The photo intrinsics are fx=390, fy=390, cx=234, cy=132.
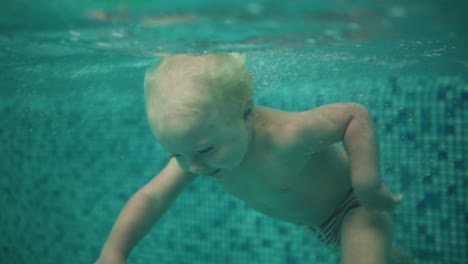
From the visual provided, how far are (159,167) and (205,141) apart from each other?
173 inches

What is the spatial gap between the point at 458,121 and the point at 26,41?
5.91 metres

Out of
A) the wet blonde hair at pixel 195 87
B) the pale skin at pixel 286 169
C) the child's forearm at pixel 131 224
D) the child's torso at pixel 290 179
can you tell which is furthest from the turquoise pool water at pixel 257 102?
the child's forearm at pixel 131 224

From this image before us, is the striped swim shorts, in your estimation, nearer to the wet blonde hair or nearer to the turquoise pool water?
the wet blonde hair

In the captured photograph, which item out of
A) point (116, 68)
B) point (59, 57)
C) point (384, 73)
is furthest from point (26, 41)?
point (384, 73)

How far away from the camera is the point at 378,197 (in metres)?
3.14

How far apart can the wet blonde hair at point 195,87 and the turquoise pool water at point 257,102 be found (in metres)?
0.65

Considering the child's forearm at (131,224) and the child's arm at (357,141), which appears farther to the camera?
the child's forearm at (131,224)

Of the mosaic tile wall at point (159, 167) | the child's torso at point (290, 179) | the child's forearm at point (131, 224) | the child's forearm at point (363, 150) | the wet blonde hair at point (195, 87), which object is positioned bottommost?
the mosaic tile wall at point (159, 167)

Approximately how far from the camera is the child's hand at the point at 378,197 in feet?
10.2

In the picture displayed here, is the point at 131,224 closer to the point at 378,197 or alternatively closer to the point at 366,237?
the point at 366,237

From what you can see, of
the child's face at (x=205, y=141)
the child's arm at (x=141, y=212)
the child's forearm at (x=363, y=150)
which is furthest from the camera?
the child's arm at (x=141, y=212)

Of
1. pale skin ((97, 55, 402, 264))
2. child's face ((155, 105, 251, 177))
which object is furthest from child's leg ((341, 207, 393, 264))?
child's face ((155, 105, 251, 177))

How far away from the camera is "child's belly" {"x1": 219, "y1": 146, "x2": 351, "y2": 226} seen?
3.50 meters

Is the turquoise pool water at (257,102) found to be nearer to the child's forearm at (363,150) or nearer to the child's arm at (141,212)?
the child's forearm at (363,150)
